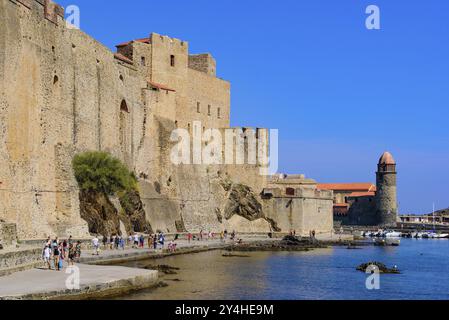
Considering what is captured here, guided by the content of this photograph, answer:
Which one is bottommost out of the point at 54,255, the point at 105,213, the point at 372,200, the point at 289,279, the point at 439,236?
the point at 439,236

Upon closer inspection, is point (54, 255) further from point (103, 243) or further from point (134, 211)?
point (134, 211)

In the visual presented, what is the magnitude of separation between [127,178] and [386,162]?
2526 inches

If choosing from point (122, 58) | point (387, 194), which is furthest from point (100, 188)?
point (387, 194)

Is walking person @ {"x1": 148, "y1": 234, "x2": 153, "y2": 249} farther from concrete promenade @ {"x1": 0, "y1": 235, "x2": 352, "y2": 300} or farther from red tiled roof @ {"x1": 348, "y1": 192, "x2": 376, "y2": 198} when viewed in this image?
red tiled roof @ {"x1": 348, "y1": 192, "x2": 376, "y2": 198}

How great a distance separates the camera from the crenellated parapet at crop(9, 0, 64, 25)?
30078 millimetres

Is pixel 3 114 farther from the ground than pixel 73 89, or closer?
closer

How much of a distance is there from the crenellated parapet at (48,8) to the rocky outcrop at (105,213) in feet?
27.0

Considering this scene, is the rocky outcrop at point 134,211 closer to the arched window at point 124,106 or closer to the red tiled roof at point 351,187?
the arched window at point 124,106

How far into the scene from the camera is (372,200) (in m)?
101

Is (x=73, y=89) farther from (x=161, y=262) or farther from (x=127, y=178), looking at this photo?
(x=161, y=262)

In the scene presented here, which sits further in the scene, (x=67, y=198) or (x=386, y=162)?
(x=386, y=162)

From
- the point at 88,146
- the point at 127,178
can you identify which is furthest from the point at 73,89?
the point at 127,178

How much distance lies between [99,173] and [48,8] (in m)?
7.98
